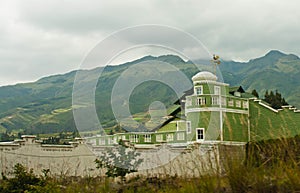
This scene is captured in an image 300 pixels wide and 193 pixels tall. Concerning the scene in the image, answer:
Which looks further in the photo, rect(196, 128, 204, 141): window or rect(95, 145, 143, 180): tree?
rect(196, 128, 204, 141): window

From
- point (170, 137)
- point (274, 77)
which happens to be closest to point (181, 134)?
point (170, 137)

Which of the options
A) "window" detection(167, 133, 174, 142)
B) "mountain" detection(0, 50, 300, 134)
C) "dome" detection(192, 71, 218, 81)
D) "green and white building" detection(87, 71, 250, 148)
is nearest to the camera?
"mountain" detection(0, 50, 300, 134)

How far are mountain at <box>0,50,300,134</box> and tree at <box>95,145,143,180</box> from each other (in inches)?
34.8

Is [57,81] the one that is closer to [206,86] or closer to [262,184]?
[206,86]

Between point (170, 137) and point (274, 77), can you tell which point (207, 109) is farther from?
point (274, 77)

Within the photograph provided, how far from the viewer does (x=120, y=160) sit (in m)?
13.5

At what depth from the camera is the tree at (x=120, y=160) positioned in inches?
494

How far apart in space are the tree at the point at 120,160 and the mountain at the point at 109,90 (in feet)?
2.90

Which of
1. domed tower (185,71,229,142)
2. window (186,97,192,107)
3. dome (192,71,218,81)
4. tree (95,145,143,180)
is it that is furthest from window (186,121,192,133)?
tree (95,145,143,180)

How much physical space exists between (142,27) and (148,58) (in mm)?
1291

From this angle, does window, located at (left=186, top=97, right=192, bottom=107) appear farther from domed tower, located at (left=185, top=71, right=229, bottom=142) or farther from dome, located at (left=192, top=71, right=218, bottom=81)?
dome, located at (left=192, top=71, right=218, bottom=81)

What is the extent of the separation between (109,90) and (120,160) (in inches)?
80.8

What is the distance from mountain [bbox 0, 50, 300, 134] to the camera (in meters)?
13.4

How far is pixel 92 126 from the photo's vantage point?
41.8 ft
